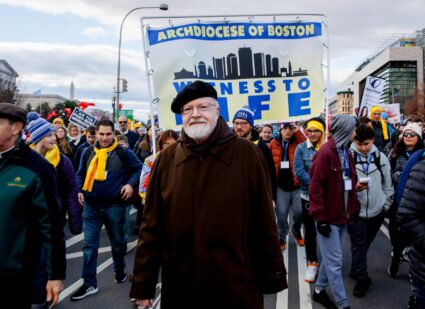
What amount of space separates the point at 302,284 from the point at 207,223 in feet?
10.5

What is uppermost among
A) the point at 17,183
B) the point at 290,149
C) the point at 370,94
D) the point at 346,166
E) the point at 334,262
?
the point at 370,94

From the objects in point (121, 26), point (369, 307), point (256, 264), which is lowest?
point (369, 307)

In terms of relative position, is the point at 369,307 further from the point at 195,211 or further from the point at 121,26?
the point at 121,26

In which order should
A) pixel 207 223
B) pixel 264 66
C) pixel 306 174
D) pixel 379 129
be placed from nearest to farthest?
pixel 207 223 → pixel 264 66 → pixel 306 174 → pixel 379 129

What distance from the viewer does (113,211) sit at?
16.1 feet

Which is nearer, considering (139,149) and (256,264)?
(256,264)

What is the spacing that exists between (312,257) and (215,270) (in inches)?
131

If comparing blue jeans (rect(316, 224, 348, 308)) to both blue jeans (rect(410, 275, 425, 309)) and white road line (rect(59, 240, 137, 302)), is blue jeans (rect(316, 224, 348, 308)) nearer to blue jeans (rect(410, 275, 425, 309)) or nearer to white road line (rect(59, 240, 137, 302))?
blue jeans (rect(410, 275, 425, 309))

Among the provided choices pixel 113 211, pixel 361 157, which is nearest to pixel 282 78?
pixel 361 157

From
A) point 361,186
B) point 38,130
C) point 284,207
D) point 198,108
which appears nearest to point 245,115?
point 361,186

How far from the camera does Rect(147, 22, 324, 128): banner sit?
17.1ft

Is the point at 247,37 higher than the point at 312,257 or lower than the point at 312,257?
higher

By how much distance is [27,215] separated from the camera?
2.63 meters

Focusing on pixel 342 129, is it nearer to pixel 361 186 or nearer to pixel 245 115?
pixel 361 186
